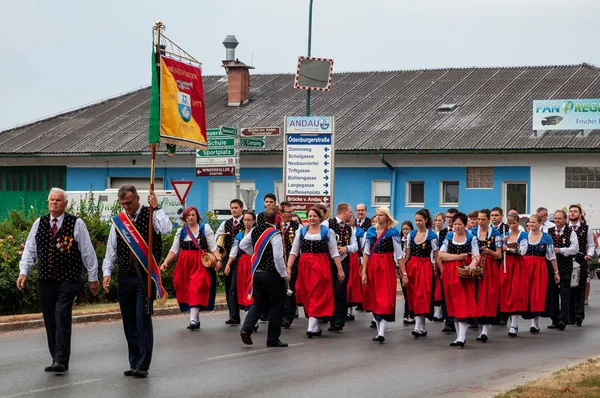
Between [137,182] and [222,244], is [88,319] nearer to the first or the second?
[222,244]

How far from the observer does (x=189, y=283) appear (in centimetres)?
1811

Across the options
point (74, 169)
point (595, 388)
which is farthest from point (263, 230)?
point (74, 169)

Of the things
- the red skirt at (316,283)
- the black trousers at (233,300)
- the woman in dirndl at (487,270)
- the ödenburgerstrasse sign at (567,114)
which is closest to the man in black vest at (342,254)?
the red skirt at (316,283)

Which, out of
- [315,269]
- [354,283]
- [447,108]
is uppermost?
[447,108]

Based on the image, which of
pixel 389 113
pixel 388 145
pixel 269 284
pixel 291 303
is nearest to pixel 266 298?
pixel 269 284

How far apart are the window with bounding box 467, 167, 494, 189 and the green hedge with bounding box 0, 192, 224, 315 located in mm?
17690

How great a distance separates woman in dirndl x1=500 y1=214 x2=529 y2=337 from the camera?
17891mm


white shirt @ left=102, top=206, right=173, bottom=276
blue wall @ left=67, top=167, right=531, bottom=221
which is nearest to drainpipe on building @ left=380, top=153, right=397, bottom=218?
blue wall @ left=67, top=167, right=531, bottom=221

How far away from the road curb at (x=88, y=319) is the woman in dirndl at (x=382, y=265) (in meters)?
4.43

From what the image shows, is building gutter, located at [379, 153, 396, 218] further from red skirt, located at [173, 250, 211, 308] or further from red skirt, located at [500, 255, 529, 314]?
red skirt, located at [173, 250, 211, 308]

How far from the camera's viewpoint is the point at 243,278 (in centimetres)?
1845

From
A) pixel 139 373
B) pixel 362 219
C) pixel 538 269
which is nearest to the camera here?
pixel 139 373

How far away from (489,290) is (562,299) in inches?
92.2

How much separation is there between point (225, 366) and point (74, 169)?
120ft
